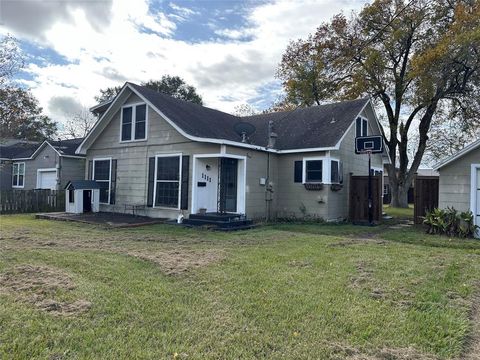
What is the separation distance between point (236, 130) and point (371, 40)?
45.7 ft

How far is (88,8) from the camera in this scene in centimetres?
902

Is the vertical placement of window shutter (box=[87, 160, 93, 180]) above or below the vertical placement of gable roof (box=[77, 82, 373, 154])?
below

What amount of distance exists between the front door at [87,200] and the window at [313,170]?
8643 millimetres

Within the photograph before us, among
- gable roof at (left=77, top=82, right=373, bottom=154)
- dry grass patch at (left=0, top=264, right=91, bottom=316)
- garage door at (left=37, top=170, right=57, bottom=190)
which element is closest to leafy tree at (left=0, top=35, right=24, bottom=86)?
gable roof at (left=77, top=82, right=373, bottom=154)

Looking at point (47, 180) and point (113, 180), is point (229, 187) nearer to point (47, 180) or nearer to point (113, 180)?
point (113, 180)

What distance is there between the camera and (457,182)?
1041cm

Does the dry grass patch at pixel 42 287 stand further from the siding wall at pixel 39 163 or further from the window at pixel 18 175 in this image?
the window at pixel 18 175

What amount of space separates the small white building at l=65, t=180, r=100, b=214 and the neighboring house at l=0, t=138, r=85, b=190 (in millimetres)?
6828

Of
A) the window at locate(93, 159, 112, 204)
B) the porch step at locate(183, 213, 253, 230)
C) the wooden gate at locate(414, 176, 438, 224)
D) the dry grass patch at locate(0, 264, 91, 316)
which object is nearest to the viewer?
the dry grass patch at locate(0, 264, 91, 316)

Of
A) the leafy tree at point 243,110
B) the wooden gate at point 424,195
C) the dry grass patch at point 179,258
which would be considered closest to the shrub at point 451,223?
the wooden gate at point 424,195

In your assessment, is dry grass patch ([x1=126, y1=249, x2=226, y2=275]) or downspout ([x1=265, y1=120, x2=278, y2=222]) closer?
dry grass patch ([x1=126, y1=249, x2=226, y2=275])

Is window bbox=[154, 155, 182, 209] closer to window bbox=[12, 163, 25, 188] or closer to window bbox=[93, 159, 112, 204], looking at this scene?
window bbox=[93, 159, 112, 204]

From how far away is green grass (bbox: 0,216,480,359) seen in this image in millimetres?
3139

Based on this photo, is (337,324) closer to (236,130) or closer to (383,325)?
(383,325)
